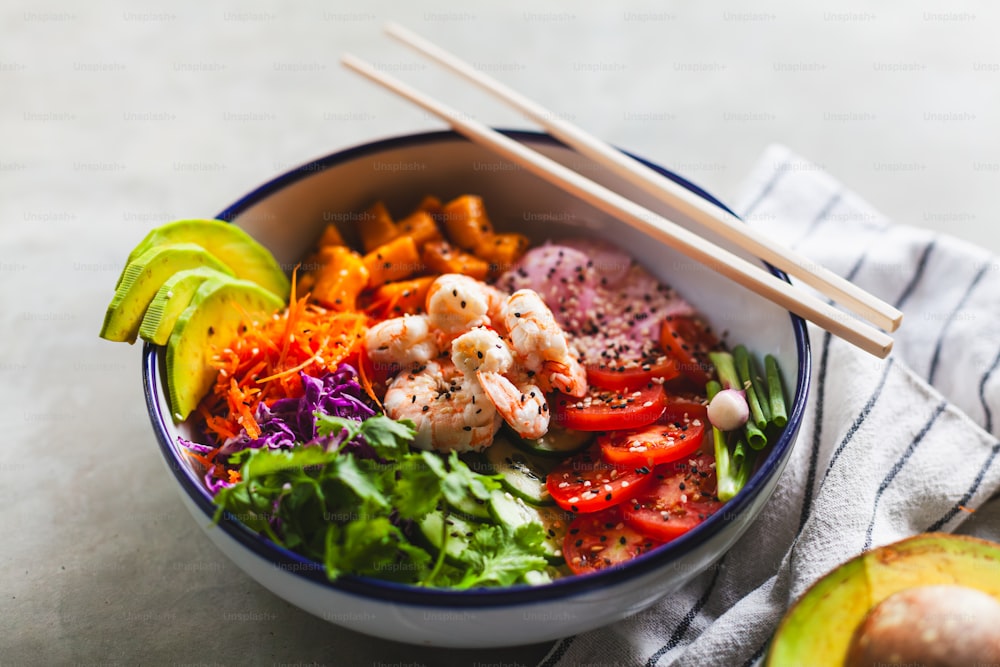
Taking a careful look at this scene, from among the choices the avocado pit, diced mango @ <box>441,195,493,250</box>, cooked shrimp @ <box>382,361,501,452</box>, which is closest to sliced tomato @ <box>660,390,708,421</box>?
cooked shrimp @ <box>382,361,501,452</box>

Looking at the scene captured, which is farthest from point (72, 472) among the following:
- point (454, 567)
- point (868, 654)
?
point (868, 654)

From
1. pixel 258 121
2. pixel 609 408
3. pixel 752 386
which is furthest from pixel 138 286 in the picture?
pixel 258 121

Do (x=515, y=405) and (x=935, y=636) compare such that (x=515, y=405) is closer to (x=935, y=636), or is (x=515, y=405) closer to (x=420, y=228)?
(x=420, y=228)

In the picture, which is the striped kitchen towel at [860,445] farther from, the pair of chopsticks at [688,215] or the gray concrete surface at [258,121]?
the gray concrete surface at [258,121]

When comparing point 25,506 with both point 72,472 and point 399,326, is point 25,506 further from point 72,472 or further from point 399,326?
point 399,326

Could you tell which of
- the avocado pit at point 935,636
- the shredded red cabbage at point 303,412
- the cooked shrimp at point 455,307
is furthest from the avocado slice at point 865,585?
the shredded red cabbage at point 303,412

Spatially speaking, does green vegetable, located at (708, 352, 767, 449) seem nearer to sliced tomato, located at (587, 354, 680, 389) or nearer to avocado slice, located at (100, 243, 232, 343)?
sliced tomato, located at (587, 354, 680, 389)
